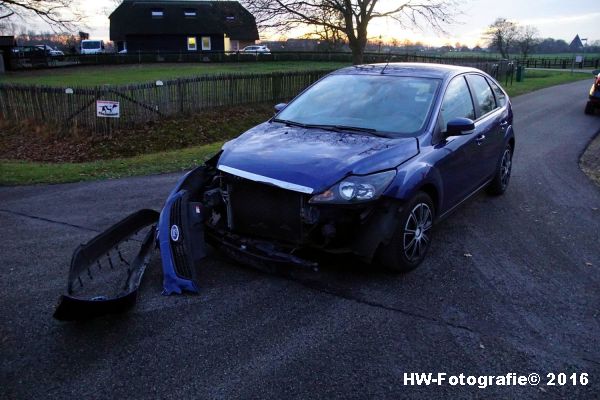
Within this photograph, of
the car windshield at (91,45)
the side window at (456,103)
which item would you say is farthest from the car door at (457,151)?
the car windshield at (91,45)

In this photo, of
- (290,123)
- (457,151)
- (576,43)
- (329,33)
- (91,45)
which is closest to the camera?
(457,151)

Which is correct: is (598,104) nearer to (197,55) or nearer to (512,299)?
(512,299)

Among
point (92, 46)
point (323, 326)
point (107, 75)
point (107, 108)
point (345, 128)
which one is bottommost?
point (323, 326)

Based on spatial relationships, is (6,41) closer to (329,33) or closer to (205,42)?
(205,42)

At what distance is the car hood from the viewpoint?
3.86 metres

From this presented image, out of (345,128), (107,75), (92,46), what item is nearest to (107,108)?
(345,128)

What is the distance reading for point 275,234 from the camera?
4.01 meters

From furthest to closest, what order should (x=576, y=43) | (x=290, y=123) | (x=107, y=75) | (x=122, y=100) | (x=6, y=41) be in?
(x=6, y=41) → (x=576, y=43) → (x=107, y=75) → (x=122, y=100) → (x=290, y=123)

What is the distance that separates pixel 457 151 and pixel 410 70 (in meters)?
1.09

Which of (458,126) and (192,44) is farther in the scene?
(192,44)

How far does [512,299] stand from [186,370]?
8.25 feet

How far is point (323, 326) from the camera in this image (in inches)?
137

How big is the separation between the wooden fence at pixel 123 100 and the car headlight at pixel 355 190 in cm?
1174

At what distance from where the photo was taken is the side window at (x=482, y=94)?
5785 millimetres
